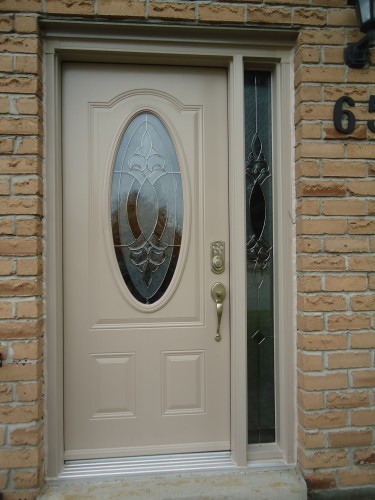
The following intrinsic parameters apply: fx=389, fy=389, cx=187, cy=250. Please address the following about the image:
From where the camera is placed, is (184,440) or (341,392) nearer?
(341,392)

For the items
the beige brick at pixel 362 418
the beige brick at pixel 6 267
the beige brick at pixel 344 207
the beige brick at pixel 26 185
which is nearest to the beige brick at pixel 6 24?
the beige brick at pixel 26 185

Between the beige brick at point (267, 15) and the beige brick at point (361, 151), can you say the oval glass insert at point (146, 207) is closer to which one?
the beige brick at point (267, 15)

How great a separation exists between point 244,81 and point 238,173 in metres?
0.52

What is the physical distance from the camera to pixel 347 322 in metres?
1.92

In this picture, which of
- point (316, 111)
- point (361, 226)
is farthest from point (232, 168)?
point (361, 226)

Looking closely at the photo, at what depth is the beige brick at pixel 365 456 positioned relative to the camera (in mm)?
1937

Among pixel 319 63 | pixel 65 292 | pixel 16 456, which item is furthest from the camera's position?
pixel 65 292

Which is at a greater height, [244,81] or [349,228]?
[244,81]

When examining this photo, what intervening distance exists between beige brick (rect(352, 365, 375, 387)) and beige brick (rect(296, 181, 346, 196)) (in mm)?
892

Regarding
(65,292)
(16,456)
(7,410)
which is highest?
(65,292)

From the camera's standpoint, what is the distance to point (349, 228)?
1.93 meters

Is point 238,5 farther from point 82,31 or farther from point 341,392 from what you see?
point 341,392

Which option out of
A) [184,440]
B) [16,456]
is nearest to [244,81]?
[184,440]

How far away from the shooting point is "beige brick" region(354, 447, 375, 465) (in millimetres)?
1937
